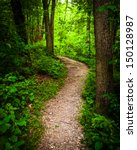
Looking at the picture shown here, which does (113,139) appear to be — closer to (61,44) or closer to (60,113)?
(60,113)

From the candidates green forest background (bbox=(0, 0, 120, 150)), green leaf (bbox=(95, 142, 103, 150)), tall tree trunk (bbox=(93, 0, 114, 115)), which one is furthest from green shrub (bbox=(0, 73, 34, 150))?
tall tree trunk (bbox=(93, 0, 114, 115))

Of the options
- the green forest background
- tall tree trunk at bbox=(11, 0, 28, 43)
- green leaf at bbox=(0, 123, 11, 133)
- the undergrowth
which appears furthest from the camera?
tall tree trunk at bbox=(11, 0, 28, 43)

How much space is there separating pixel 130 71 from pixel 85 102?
511 centimetres

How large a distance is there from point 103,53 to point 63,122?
264 cm

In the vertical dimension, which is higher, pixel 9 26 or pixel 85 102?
pixel 9 26

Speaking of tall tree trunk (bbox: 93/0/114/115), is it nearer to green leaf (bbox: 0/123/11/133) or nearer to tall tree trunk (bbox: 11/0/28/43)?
green leaf (bbox: 0/123/11/133)

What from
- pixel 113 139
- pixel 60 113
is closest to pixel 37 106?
pixel 60 113

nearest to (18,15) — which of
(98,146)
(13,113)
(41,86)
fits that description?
(41,86)

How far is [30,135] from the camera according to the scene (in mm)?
6613

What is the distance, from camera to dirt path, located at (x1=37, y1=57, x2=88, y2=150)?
6.57 meters

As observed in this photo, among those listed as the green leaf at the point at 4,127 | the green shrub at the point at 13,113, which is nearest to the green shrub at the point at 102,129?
the green shrub at the point at 13,113

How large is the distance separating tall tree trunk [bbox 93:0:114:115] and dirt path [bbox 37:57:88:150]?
1124 millimetres

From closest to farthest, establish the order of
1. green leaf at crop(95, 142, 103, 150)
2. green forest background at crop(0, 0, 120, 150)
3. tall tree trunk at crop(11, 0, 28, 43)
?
green leaf at crop(95, 142, 103, 150), green forest background at crop(0, 0, 120, 150), tall tree trunk at crop(11, 0, 28, 43)

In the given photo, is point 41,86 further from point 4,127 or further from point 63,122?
point 4,127
